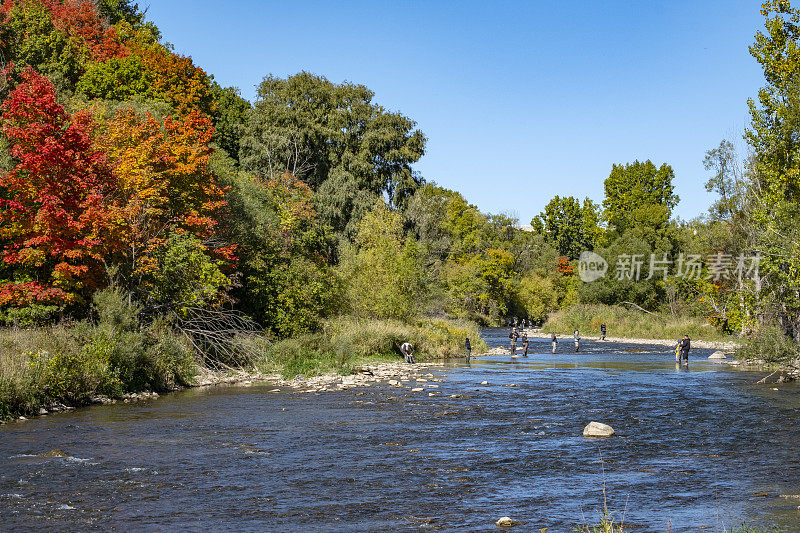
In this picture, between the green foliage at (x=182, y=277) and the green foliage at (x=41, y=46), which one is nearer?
the green foliage at (x=182, y=277)

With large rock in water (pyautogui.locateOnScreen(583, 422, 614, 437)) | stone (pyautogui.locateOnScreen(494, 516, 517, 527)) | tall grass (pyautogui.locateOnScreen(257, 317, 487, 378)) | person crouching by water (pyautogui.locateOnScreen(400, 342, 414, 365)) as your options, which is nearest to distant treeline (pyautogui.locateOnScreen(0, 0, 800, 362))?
tall grass (pyautogui.locateOnScreen(257, 317, 487, 378))

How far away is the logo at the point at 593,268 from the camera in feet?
305

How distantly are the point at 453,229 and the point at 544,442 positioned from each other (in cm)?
8723

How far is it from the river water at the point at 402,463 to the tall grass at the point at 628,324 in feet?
142

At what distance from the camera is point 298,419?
2133 centimetres

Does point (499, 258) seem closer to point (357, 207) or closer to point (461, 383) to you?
point (357, 207)

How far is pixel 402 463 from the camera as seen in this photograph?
15609mm

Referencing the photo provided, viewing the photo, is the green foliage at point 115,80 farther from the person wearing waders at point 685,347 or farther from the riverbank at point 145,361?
the person wearing waders at point 685,347

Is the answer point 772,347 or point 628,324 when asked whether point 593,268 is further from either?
point 772,347

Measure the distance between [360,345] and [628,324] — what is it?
4439 cm

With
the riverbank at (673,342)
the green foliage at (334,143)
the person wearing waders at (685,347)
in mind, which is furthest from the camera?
the green foliage at (334,143)

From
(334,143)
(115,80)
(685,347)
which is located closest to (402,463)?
(685,347)

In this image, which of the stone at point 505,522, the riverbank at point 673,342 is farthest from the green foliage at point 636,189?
the stone at point 505,522

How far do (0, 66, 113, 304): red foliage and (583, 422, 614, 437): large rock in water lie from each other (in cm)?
1889
